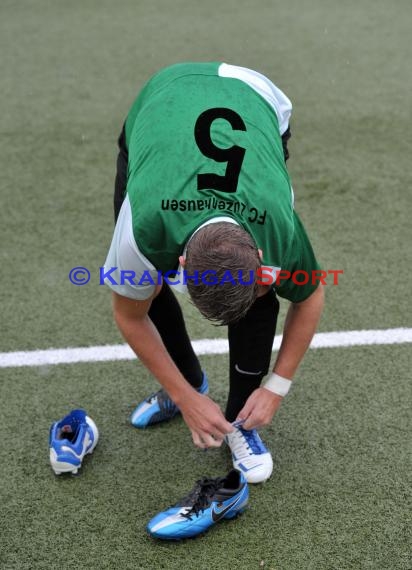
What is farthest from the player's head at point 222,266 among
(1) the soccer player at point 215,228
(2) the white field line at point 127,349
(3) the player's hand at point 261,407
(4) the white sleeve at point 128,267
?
(2) the white field line at point 127,349

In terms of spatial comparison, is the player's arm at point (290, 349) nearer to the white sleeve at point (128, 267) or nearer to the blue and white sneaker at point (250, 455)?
the blue and white sneaker at point (250, 455)

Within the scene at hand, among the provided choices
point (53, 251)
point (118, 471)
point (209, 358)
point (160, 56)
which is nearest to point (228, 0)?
point (160, 56)

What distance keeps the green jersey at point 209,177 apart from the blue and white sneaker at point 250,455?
703 millimetres

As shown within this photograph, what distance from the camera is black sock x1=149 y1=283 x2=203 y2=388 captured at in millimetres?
2438

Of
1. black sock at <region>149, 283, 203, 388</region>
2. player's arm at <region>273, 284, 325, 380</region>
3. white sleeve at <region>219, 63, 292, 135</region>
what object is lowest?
black sock at <region>149, 283, 203, 388</region>

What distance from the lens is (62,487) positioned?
2406 mm

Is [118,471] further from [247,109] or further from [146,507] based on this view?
[247,109]

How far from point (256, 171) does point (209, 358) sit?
134 centimetres

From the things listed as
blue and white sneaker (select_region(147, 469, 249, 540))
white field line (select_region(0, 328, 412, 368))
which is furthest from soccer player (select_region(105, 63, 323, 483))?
white field line (select_region(0, 328, 412, 368))

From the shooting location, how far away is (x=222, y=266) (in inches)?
64.4

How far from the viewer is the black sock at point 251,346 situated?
2.14 m

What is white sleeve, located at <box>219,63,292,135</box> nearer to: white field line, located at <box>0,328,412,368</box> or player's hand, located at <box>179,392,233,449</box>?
player's hand, located at <box>179,392,233,449</box>

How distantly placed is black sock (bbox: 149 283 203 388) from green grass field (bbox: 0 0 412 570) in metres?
0.26

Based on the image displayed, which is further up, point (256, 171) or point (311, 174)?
point (256, 171)
